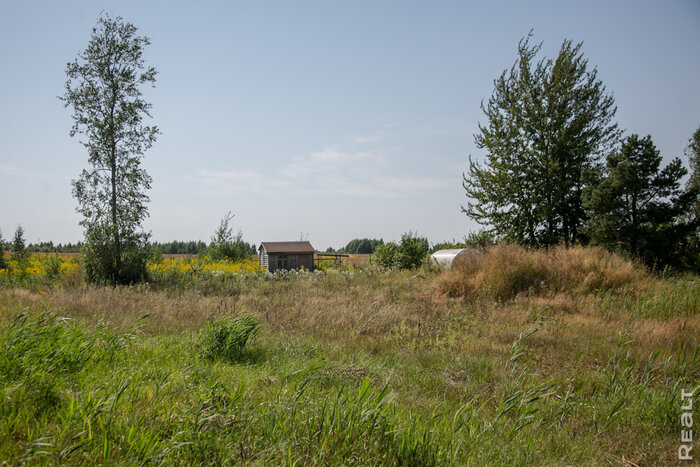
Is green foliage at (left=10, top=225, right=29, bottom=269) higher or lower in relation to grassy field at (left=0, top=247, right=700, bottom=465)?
higher

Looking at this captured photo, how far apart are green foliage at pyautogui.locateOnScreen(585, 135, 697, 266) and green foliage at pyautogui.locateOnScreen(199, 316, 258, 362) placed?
50.6ft

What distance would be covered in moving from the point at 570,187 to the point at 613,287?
1123 centimetres

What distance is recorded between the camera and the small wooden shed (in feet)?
83.0

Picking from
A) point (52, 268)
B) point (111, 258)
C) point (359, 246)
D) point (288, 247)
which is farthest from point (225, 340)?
point (359, 246)

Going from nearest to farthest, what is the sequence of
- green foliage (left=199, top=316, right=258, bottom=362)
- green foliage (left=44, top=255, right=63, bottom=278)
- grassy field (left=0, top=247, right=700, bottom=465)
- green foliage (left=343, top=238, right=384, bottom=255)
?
grassy field (left=0, top=247, right=700, bottom=465), green foliage (left=199, top=316, right=258, bottom=362), green foliage (left=44, top=255, right=63, bottom=278), green foliage (left=343, top=238, right=384, bottom=255)

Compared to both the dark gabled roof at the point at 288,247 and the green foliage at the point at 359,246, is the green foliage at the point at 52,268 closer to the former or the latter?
the dark gabled roof at the point at 288,247

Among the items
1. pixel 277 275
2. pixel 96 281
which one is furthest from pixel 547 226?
pixel 96 281

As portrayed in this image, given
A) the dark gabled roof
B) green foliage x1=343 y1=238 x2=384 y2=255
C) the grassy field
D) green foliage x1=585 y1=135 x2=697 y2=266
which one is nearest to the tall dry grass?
the grassy field

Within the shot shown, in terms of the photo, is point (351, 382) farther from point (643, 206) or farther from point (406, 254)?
point (643, 206)

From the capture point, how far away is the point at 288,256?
25.5 metres

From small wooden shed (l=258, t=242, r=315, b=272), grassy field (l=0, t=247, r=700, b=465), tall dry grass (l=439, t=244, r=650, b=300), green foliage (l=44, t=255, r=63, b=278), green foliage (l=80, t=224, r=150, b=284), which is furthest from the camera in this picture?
small wooden shed (l=258, t=242, r=315, b=272)

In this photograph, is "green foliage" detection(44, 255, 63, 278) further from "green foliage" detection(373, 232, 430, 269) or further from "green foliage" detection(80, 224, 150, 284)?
"green foliage" detection(373, 232, 430, 269)

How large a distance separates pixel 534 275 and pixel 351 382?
804cm

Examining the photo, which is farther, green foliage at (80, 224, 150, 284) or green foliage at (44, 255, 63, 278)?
green foliage at (44, 255, 63, 278)
